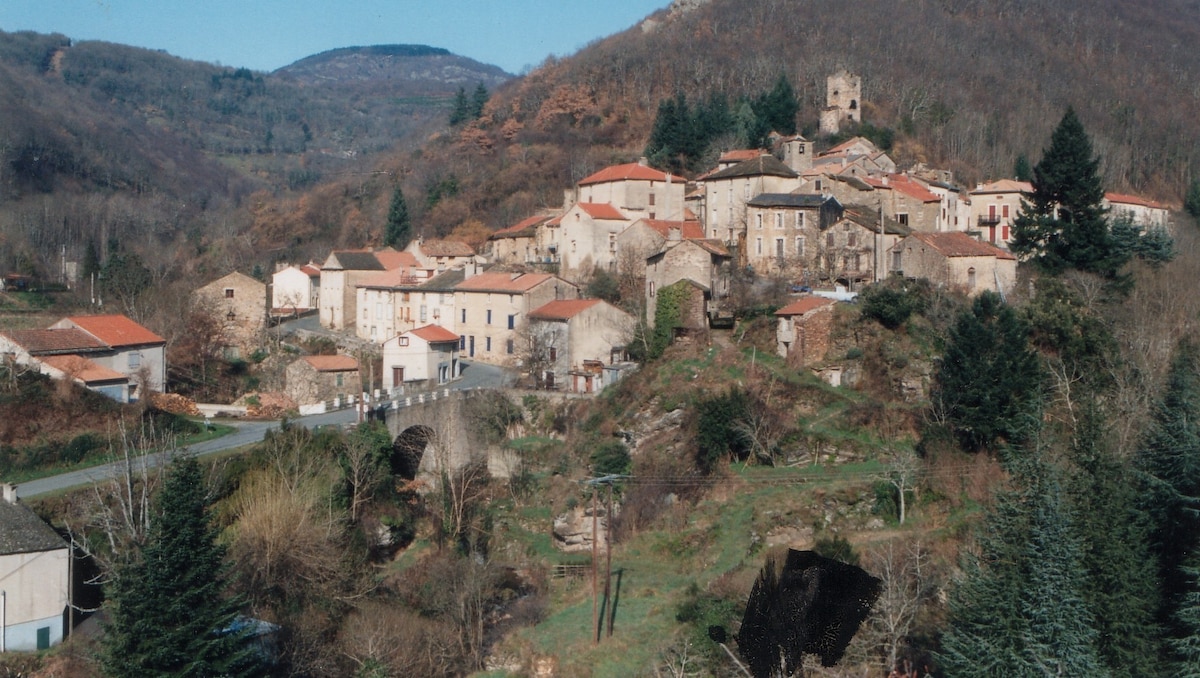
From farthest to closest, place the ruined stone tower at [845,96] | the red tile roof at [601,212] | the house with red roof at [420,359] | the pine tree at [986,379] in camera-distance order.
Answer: the ruined stone tower at [845,96], the red tile roof at [601,212], the house with red roof at [420,359], the pine tree at [986,379]

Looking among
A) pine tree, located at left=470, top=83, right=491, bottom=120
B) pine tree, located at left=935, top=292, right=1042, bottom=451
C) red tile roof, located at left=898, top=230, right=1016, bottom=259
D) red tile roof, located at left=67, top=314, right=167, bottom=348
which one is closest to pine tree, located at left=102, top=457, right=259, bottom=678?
pine tree, located at left=935, top=292, right=1042, bottom=451

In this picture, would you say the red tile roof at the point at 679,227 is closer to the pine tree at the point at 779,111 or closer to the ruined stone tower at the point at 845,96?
the pine tree at the point at 779,111

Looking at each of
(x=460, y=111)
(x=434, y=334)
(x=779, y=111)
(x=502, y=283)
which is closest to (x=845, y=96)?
(x=779, y=111)

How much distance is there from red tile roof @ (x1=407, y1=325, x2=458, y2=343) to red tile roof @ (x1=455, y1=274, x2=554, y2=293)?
2.40 metres

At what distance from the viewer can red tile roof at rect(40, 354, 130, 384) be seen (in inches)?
1283

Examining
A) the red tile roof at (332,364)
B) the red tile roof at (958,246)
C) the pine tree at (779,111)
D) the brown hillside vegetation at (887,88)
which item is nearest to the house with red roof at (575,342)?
the red tile roof at (332,364)

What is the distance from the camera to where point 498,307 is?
40.9m

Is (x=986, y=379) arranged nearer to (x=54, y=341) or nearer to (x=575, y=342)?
(x=575, y=342)

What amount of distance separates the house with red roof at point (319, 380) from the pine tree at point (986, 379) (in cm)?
2078

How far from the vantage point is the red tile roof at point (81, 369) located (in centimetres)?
3259

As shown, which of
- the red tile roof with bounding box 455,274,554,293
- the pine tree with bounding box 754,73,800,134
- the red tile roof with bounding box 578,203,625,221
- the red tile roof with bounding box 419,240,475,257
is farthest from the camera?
the pine tree with bounding box 754,73,800,134

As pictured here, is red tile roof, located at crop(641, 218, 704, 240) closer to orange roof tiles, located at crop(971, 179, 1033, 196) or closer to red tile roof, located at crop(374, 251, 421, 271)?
red tile roof, located at crop(374, 251, 421, 271)

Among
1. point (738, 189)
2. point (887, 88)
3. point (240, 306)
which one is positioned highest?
point (887, 88)

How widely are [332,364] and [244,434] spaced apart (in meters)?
8.16
